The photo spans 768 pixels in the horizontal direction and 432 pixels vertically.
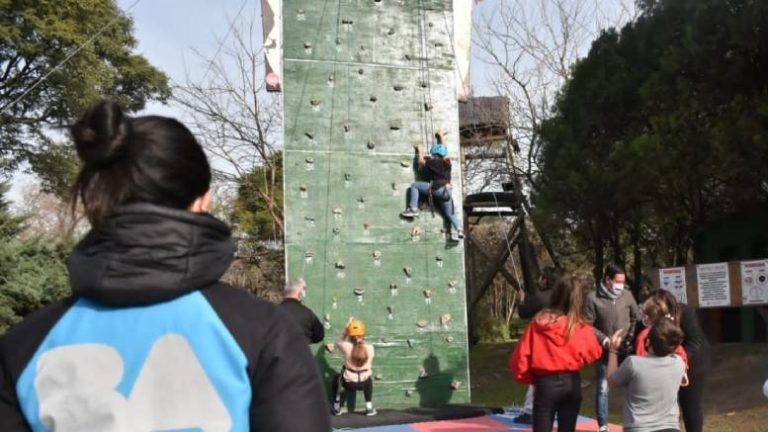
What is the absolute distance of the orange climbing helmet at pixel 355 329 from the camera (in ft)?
29.7

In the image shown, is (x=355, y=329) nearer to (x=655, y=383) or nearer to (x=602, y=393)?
(x=602, y=393)

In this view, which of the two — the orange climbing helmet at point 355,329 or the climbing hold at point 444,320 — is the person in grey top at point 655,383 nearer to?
the orange climbing helmet at point 355,329

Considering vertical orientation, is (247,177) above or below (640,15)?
below

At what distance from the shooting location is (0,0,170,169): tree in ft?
55.8

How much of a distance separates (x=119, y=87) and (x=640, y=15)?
12.8 meters

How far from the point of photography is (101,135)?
1.34m

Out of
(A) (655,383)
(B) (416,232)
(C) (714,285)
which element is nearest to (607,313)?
(A) (655,383)

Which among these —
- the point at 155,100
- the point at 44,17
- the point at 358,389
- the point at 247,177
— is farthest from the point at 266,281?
the point at 358,389

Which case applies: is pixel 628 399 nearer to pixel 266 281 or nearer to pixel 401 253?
pixel 401 253

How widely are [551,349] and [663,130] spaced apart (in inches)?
303

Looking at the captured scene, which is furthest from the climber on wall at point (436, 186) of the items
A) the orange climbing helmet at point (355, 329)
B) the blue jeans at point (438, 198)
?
the orange climbing helmet at point (355, 329)

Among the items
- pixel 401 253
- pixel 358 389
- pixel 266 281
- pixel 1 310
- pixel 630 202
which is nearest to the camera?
pixel 358 389

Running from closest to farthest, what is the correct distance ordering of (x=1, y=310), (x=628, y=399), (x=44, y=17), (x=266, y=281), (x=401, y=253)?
(x=628, y=399), (x=401, y=253), (x=1, y=310), (x=44, y=17), (x=266, y=281)

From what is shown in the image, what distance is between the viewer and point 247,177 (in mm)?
19312
